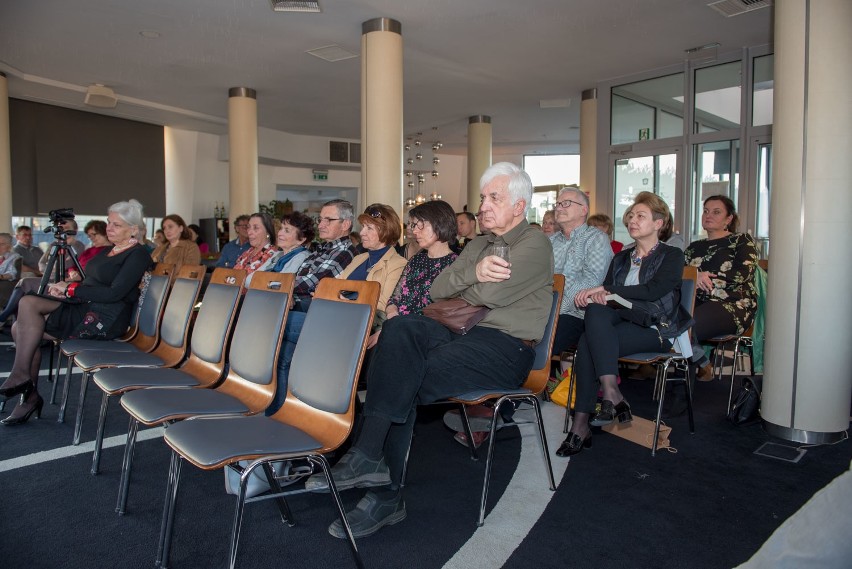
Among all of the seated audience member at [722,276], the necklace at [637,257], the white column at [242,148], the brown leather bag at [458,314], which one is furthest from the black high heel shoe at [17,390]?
the white column at [242,148]

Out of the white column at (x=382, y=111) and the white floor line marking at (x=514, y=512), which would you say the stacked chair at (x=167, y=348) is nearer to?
the white floor line marking at (x=514, y=512)

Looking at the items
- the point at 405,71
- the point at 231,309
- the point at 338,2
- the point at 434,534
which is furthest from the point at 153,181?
the point at 434,534

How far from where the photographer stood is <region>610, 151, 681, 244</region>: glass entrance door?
340 inches

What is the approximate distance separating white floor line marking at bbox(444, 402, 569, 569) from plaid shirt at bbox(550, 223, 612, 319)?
88 cm

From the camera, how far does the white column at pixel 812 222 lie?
3.18 metres

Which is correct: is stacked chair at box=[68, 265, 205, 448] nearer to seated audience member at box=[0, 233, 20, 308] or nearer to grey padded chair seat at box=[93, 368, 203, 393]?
grey padded chair seat at box=[93, 368, 203, 393]

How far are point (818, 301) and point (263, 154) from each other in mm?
12199

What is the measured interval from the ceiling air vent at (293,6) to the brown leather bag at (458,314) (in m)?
4.82

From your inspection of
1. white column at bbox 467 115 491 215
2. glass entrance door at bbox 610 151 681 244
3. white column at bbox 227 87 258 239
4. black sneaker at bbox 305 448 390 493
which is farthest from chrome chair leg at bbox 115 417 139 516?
white column at bbox 467 115 491 215

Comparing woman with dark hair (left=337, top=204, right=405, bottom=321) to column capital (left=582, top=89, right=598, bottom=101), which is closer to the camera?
woman with dark hair (left=337, top=204, right=405, bottom=321)

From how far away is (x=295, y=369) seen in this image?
2.13m

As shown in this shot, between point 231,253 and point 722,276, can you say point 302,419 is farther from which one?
point 231,253

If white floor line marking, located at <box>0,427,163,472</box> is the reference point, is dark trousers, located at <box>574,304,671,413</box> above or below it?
above

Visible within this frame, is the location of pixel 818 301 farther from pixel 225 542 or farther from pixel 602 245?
pixel 225 542
